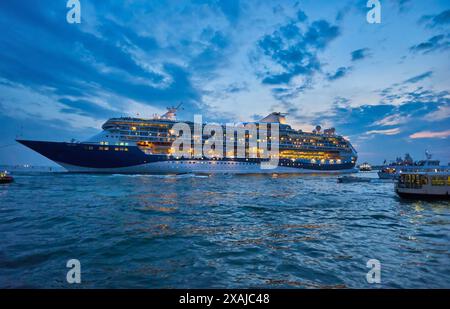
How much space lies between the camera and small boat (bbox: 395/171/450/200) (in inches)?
859

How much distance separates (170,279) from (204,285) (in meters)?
0.94

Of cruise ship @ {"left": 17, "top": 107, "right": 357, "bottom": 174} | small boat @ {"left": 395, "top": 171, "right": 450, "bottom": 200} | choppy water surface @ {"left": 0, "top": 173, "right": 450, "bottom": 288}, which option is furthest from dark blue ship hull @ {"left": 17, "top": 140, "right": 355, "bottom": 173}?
small boat @ {"left": 395, "top": 171, "right": 450, "bottom": 200}

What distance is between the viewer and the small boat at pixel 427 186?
21.8m

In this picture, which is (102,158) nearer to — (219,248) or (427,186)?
(219,248)

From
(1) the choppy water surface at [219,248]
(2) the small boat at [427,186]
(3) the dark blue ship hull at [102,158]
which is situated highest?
(3) the dark blue ship hull at [102,158]

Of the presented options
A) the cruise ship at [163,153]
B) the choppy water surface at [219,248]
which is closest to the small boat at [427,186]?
the choppy water surface at [219,248]

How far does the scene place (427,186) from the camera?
869 inches

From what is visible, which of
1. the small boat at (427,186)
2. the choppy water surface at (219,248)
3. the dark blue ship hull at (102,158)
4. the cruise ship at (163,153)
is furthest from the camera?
the cruise ship at (163,153)

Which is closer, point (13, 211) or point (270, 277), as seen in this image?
point (270, 277)

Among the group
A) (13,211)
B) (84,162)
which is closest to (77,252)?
(13,211)

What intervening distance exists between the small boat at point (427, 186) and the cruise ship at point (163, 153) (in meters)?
47.9

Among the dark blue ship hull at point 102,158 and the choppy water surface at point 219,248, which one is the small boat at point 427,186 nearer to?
the choppy water surface at point 219,248
